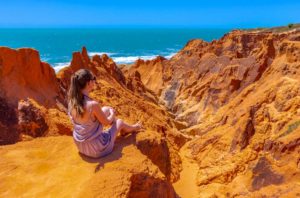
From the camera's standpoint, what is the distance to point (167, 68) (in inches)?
963

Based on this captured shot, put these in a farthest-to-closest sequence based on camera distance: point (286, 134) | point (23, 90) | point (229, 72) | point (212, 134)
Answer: point (229, 72)
point (212, 134)
point (23, 90)
point (286, 134)

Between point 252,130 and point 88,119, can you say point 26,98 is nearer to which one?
point 88,119

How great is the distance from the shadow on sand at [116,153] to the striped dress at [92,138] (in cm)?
7

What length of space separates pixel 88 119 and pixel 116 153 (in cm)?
79

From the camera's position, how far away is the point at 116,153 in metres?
5.38

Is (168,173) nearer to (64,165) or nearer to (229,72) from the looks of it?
(64,165)

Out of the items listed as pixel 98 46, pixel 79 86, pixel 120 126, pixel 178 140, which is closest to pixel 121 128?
pixel 120 126

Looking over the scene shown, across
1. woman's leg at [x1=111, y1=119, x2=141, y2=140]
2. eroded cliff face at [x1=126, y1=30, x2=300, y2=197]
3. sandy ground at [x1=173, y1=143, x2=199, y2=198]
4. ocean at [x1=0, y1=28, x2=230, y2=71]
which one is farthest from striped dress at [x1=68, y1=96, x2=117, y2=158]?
ocean at [x1=0, y1=28, x2=230, y2=71]

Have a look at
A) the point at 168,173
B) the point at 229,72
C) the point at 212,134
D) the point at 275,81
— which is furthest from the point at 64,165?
the point at 229,72

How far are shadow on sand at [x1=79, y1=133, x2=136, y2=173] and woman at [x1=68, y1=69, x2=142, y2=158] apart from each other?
0.24 ft

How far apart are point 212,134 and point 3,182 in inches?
291

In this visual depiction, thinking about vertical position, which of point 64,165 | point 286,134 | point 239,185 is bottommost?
point 239,185

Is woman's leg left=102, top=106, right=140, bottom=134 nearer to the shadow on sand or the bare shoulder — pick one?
the shadow on sand

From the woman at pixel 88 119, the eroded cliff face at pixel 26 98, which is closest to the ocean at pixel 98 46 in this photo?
the eroded cliff face at pixel 26 98
